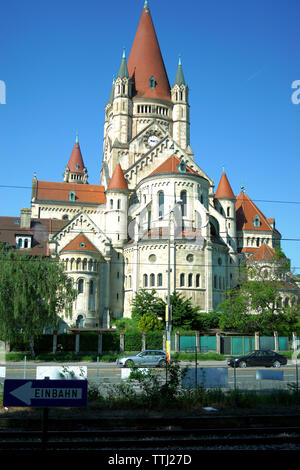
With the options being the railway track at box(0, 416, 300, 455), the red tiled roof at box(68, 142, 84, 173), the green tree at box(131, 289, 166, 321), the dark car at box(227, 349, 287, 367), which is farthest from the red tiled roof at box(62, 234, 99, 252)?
the red tiled roof at box(68, 142, 84, 173)

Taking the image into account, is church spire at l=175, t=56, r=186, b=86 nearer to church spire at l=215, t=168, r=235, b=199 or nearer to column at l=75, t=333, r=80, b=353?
church spire at l=215, t=168, r=235, b=199

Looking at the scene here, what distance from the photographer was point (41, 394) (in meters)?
9.80

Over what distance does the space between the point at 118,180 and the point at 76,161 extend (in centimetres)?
4812

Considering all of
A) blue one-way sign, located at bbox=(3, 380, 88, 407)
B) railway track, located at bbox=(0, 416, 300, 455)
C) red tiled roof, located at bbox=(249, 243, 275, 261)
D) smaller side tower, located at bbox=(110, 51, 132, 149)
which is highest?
smaller side tower, located at bbox=(110, 51, 132, 149)

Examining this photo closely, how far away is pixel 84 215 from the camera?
2334 inches

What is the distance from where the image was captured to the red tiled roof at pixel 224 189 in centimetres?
6738

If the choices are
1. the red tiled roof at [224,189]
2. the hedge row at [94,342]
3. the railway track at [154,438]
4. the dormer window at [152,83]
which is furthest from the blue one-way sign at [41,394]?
the dormer window at [152,83]

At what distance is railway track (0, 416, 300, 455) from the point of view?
38.1 feet

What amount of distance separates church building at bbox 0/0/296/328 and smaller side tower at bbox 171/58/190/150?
162mm

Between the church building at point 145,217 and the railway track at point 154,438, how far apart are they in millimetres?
32228

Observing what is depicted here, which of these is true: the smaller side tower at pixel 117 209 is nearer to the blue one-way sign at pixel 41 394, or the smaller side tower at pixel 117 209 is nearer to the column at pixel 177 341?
the column at pixel 177 341

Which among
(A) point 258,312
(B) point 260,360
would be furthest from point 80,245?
(B) point 260,360
